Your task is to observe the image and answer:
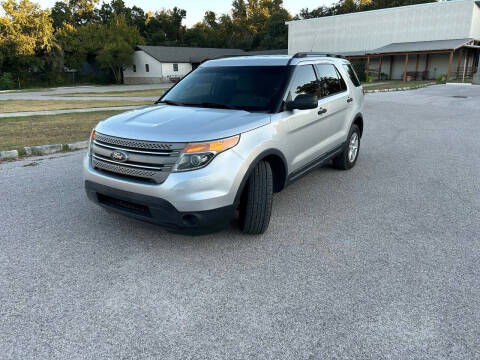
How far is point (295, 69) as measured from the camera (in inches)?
173

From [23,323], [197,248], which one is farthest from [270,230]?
[23,323]

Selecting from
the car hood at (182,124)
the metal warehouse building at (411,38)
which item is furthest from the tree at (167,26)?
the car hood at (182,124)

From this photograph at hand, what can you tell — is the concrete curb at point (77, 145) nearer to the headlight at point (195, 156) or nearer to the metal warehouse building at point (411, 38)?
the headlight at point (195, 156)

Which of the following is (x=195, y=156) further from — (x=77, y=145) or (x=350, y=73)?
(x=77, y=145)

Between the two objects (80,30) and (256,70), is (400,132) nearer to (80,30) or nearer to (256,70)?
(256,70)

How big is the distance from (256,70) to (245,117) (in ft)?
3.66

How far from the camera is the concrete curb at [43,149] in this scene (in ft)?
24.9

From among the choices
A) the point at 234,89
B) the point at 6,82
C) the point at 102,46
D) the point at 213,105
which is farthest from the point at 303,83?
the point at 102,46

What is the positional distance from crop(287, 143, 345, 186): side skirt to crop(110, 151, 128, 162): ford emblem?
186cm

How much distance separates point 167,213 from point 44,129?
9005 mm

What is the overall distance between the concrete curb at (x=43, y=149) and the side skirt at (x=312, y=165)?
5880mm

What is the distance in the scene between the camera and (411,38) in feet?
129

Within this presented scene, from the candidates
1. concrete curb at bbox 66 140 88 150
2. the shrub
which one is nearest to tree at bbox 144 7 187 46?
the shrub

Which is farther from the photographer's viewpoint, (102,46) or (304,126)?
(102,46)
